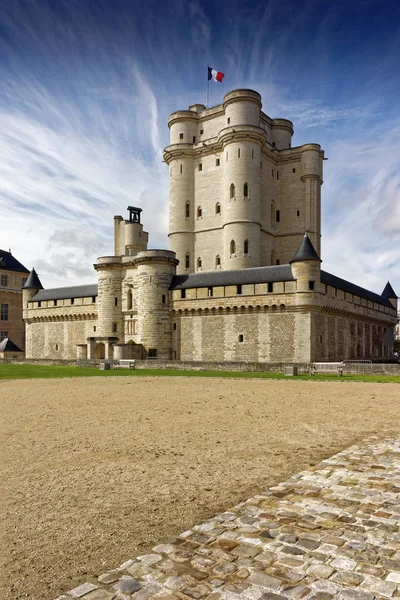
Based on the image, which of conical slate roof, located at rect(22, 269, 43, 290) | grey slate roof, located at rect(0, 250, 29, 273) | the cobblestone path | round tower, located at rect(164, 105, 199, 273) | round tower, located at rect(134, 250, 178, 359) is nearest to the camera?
the cobblestone path

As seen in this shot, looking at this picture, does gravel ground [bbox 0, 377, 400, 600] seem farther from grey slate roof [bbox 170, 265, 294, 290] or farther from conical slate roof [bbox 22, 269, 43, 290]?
conical slate roof [bbox 22, 269, 43, 290]

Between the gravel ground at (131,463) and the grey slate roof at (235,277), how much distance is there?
1992 cm

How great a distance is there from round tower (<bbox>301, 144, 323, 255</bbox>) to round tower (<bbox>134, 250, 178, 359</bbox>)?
16577mm

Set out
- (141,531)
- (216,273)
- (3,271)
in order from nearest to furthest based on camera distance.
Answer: (141,531) < (216,273) < (3,271)

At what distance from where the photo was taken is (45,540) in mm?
4504

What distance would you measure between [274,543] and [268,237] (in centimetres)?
4545

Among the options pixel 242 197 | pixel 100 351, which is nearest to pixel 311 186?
pixel 242 197

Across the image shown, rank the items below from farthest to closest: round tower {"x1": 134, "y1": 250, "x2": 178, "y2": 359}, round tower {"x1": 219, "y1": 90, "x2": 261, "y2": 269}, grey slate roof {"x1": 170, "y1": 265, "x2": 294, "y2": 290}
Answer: round tower {"x1": 219, "y1": 90, "x2": 261, "y2": 269} < round tower {"x1": 134, "y1": 250, "x2": 178, "y2": 359} < grey slate roof {"x1": 170, "y1": 265, "x2": 294, "y2": 290}

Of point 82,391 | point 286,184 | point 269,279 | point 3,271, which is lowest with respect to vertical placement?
point 82,391

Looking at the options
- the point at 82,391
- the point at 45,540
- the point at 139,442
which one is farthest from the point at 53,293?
the point at 45,540

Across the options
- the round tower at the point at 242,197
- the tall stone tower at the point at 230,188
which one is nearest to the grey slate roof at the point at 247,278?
the round tower at the point at 242,197

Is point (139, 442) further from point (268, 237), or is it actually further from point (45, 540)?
point (268, 237)

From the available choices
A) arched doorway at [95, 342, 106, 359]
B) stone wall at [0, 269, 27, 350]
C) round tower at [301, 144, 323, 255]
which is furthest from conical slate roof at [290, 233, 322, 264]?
stone wall at [0, 269, 27, 350]

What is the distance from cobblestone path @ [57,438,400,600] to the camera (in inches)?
137
